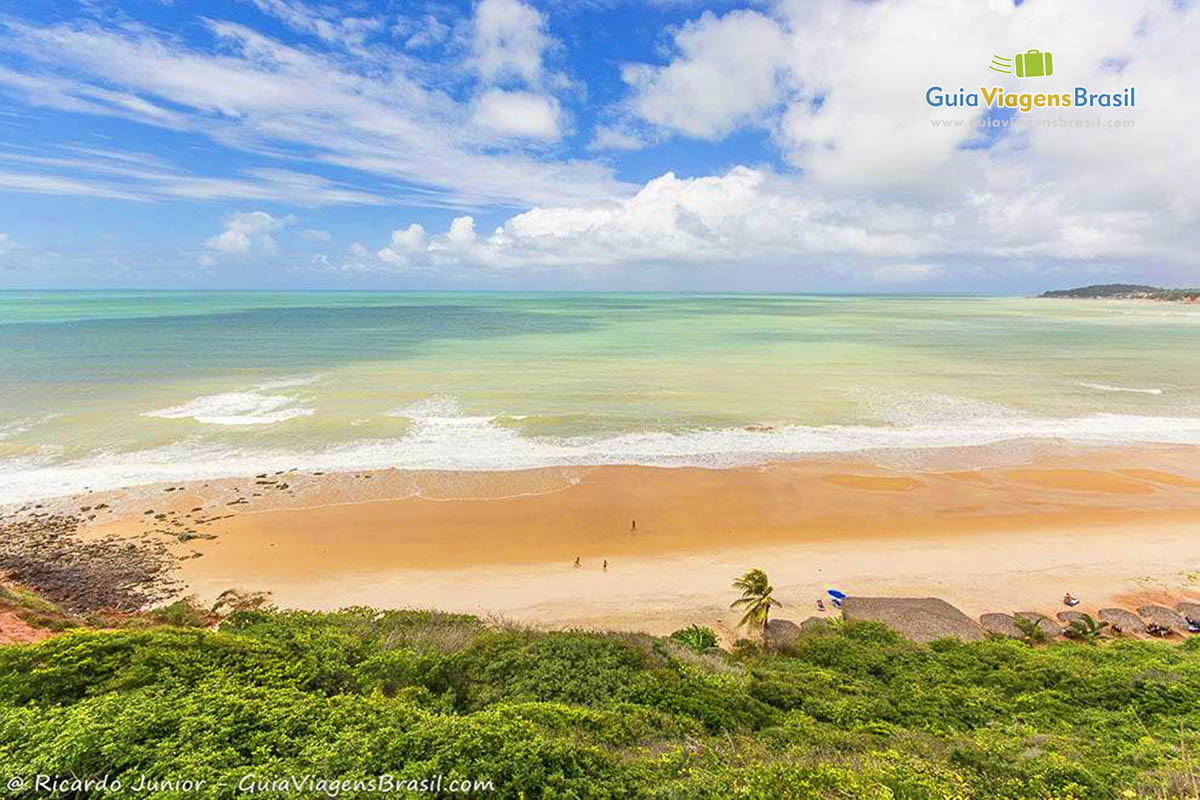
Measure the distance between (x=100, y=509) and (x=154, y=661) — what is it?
18.4m

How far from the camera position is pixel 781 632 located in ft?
50.2

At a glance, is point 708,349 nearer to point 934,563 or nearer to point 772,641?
point 934,563

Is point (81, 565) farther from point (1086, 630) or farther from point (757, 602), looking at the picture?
point (1086, 630)

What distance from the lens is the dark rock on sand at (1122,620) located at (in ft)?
51.0

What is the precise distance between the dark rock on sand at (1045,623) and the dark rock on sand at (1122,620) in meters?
1.54

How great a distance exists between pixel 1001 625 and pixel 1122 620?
148 inches

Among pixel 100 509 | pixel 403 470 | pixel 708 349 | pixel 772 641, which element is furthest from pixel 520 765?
pixel 708 349

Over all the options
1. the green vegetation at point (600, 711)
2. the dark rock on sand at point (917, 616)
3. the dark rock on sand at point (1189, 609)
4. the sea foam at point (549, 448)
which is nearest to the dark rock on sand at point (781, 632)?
the green vegetation at point (600, 711)

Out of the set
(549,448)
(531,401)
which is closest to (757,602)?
(549,448)

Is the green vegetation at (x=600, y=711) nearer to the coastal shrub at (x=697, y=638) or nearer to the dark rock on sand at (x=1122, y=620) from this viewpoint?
the coastal shrub at (x=697, y=638)

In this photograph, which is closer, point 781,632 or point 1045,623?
point 781,632

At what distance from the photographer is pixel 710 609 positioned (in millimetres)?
16875

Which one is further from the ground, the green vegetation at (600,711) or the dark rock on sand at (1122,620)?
the green vegetation at (600,711)

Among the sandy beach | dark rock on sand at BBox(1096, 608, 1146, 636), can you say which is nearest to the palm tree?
the sandy beach
